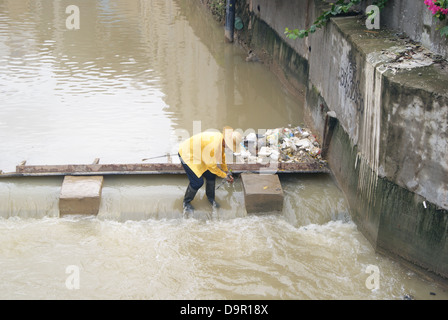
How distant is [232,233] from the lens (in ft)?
22.8

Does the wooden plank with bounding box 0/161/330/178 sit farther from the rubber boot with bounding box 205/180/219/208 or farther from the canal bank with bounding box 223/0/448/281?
the canal bank with bounding box 223/0/448/281

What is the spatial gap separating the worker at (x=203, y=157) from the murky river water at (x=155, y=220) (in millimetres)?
359

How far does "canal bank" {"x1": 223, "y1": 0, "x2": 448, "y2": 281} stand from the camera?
5641 millimetres

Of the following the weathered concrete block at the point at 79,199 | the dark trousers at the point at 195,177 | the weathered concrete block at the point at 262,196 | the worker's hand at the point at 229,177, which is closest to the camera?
the dark trousers at the point at 195,177

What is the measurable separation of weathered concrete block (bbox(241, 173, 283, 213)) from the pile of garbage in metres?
0.82

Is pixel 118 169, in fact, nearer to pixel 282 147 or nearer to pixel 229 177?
pixel 229 177

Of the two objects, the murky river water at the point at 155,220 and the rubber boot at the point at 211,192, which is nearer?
the murky river water at the point at 155,220

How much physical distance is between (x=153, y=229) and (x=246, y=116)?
446cm

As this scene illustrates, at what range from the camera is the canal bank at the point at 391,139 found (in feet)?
18.5

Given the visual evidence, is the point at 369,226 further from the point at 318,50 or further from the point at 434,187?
the point at 318,50

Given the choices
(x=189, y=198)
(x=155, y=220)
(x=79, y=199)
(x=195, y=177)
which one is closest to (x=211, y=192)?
(x=189, y=198)

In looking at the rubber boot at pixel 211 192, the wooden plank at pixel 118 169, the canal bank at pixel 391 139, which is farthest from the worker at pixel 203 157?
the canal bank at pixel 391 139

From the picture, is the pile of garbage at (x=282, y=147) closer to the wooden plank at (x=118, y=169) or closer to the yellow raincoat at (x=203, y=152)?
the wooden plank at (x=118, y=169)
